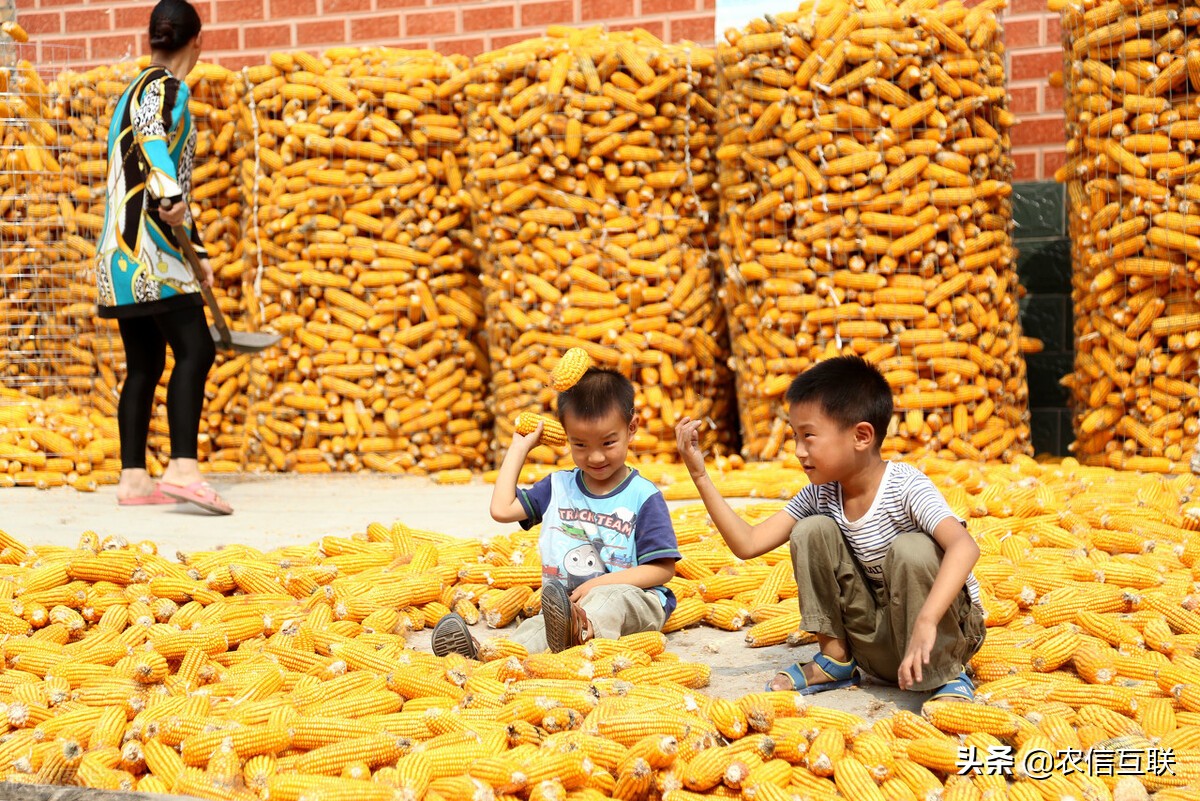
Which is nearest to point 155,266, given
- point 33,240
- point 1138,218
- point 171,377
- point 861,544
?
point 171,377

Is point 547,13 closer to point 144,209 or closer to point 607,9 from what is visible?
point 607,9

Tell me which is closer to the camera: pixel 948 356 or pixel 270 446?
pixel 948 356

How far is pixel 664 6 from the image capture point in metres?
7.22

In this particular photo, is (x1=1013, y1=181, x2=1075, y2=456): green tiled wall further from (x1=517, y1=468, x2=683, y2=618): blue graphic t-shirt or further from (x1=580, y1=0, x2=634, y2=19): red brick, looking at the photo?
(x1=517, y1=468, x2=683, y2=618): blue graphic t-shirt

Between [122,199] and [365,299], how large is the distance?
4.66ft

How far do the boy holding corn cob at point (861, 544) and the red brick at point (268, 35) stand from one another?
565 centimetres

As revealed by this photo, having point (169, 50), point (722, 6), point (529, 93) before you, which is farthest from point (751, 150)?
point (169, 50)

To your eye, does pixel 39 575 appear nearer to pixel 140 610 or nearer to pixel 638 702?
pixel 140 610

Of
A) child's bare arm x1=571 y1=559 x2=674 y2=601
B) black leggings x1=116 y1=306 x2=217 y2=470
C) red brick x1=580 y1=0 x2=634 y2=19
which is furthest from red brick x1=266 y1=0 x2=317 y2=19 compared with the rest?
child's bare arm x1=571 y1=559 x2=674 y2=601

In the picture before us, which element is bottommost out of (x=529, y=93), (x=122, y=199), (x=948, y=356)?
(x=948, y=356)

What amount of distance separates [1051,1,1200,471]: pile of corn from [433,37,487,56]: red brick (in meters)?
3.18

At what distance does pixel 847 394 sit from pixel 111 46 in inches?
261

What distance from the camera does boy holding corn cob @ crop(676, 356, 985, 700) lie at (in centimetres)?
277

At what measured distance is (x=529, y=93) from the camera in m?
6.17
